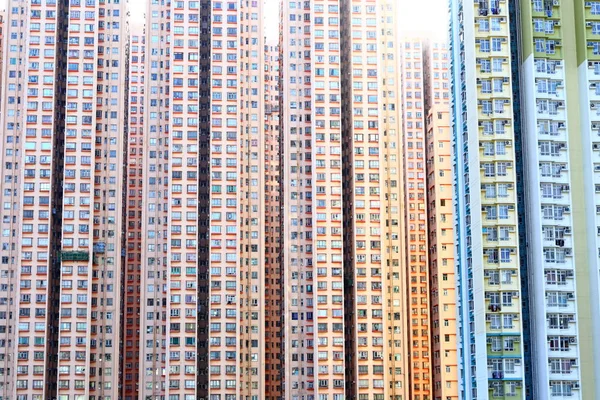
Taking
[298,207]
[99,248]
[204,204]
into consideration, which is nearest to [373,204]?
[298,207]

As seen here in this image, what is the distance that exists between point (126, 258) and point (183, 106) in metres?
27.4

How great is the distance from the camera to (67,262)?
404ft

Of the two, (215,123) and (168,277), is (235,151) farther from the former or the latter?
(168,277)

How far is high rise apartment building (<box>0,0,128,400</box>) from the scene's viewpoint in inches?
4779

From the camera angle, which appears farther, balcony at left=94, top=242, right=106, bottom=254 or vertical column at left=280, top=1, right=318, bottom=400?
balcony at left=94, top=242, right=106, bottom=254

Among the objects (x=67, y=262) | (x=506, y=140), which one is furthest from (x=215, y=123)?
(x=506, y=140)

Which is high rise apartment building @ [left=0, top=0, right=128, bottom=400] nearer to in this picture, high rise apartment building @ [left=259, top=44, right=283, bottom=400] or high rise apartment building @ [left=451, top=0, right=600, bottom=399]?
high rise apartment building @ [left=259, top=44, right=283, bottom=400]

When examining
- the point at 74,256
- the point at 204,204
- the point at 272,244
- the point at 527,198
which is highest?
the point at 204,204

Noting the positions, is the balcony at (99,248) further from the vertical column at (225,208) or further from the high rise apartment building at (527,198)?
the high rise apartment building at (527,198)

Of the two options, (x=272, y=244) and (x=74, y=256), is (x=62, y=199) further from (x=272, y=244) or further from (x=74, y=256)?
(x=272, y=244)

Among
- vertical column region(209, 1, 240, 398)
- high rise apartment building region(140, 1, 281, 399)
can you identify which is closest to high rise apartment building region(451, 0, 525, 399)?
vertical column region(209, 1, 240, 398)

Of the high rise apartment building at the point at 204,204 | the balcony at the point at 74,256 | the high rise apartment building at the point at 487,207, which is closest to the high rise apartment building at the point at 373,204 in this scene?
the high rise apartment building at the point at 204,204

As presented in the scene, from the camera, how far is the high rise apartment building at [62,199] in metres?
121

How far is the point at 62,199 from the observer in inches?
4998
